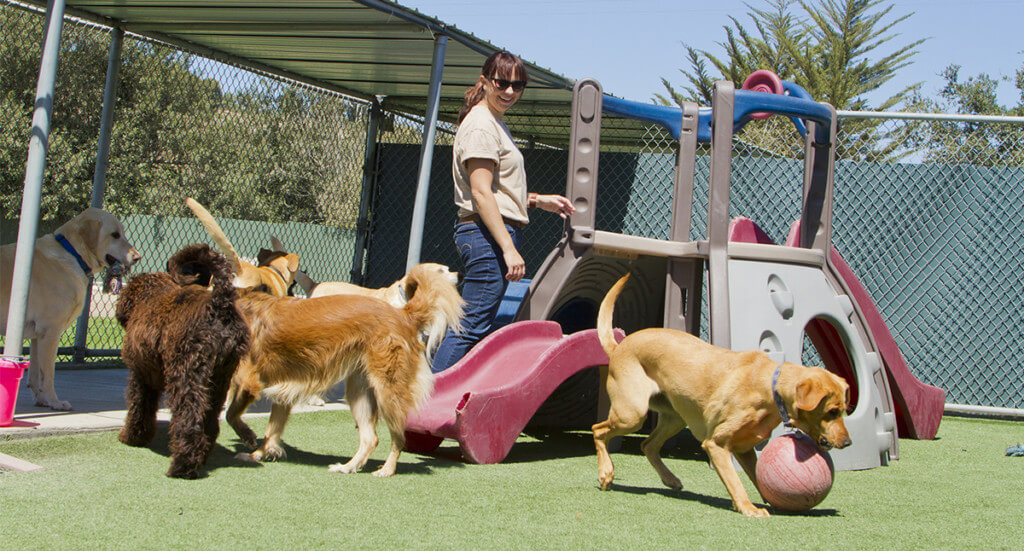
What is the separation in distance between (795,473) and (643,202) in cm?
577

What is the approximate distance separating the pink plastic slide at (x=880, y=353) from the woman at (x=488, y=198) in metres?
1.79

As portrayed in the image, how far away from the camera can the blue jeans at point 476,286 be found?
16.7 feet

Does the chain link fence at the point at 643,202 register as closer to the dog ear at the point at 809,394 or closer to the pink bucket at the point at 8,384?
the pink bucket at the point at 8,384

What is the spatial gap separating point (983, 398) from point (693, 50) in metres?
23.5

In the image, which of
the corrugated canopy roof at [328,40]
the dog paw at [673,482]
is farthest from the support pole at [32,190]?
the dog paw at [673,482]

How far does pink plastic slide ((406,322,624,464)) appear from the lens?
4.75 meters

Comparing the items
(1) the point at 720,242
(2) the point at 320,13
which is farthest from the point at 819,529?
(2) the point at 320,13

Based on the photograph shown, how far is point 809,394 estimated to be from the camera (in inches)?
148

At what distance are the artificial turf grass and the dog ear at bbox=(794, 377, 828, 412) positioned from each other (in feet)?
1.69

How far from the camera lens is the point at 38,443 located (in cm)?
459

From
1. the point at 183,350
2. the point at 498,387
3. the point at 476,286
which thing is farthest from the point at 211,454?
the point at 476,286

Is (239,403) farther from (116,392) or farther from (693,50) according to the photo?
(693,50)

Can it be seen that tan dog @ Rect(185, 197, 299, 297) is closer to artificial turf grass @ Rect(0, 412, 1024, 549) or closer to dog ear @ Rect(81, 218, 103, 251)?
dog ear @ Rect(81, 218, 103, 251)

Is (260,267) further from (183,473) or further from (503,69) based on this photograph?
(183,473)
